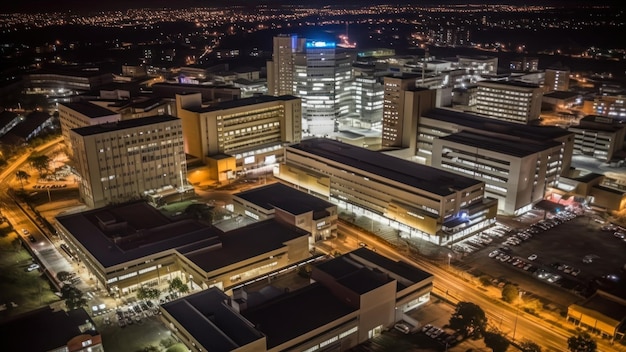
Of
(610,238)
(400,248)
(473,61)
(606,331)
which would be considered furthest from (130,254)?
(473,61)

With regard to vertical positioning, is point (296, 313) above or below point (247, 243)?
below

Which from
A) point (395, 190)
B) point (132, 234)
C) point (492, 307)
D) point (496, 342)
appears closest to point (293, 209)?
point (395, 190)

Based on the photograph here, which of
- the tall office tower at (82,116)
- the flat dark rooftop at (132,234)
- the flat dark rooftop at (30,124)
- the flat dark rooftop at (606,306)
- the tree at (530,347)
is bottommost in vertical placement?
the tree at (530,347)

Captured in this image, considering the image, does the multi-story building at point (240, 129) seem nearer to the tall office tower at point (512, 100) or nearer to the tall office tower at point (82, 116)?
the tall office tower at point (82, 116)

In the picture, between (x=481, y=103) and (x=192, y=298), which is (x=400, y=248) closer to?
(x=192, y=298)

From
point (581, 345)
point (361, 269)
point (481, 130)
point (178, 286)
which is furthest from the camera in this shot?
point (481, 130)

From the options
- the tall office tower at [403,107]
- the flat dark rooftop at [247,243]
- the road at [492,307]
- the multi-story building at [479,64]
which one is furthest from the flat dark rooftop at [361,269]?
the multi-story building at [479,64]

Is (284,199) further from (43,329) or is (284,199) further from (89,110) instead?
(89,110)
